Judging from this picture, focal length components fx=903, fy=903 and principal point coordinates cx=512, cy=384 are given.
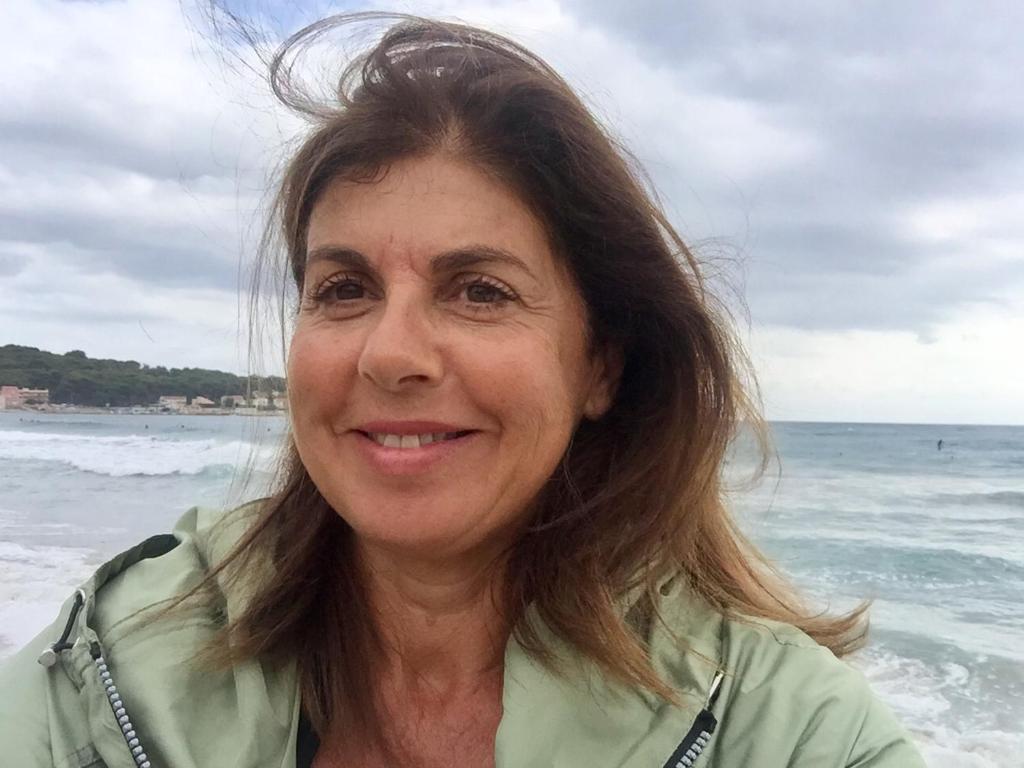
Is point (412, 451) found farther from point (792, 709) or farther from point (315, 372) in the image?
point (792, 709)

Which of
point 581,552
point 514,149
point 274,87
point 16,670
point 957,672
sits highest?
point 274,87

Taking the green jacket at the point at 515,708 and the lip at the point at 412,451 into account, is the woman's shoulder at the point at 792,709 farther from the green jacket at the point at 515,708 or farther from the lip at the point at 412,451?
the lip at the point at 412,451

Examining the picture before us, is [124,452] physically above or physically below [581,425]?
below

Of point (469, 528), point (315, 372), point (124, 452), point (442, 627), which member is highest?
point (315, 372)

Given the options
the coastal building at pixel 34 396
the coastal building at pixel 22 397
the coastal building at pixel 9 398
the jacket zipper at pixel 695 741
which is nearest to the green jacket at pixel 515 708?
the jacket zipper at pixel 695 741

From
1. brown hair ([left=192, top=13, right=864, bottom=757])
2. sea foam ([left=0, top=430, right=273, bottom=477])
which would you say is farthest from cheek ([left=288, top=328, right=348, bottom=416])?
sea foam ([left=0, top=430, right=273, bottom=477])

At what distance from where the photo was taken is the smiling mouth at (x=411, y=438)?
1796mm

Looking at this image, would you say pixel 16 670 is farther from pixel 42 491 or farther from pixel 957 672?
pixel 42 491

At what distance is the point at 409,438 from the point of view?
179 cm

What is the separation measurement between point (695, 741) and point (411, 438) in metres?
0.78

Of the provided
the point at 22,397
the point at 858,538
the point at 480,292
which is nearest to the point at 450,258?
the point at 480,292

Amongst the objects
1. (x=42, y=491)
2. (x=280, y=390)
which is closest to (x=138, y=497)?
(x=42, y=491)

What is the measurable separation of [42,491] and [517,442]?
1726cm

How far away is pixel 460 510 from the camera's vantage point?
1830 millimetres
